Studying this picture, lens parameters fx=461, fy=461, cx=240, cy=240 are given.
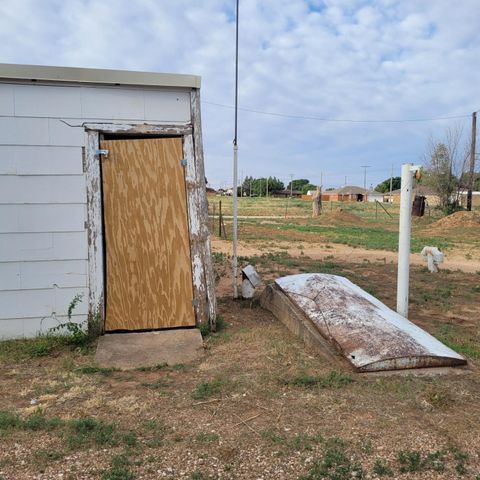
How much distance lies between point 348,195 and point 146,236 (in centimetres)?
10650

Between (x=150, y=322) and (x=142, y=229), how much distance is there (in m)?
1.03

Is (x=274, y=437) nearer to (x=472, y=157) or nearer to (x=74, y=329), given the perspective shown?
(x=74, y=329)

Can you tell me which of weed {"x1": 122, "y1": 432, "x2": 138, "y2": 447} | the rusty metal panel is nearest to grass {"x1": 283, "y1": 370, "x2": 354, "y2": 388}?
the rusty metal panel

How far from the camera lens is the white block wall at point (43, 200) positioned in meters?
4.70

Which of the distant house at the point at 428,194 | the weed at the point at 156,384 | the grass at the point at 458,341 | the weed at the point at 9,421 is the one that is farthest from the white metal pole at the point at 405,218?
the distant house at the point at 428,194

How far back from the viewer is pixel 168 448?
282 centimetres

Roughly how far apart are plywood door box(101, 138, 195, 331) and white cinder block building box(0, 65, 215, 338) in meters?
0.01

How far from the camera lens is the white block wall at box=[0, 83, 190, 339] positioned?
4.70 m

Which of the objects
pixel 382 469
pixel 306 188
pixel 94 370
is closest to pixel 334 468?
pixel 382 469

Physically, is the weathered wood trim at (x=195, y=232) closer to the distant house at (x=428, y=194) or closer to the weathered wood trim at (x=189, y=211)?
the weathered wood trim at (x=189, y=211)

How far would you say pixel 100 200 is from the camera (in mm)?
4922

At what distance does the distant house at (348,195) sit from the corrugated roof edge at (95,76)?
98115 millimetres

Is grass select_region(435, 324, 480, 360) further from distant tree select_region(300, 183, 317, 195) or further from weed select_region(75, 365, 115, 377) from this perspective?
distant tree select_region(300, 183, 317, 195)

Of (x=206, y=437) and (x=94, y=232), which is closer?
(x=206, y=437)
